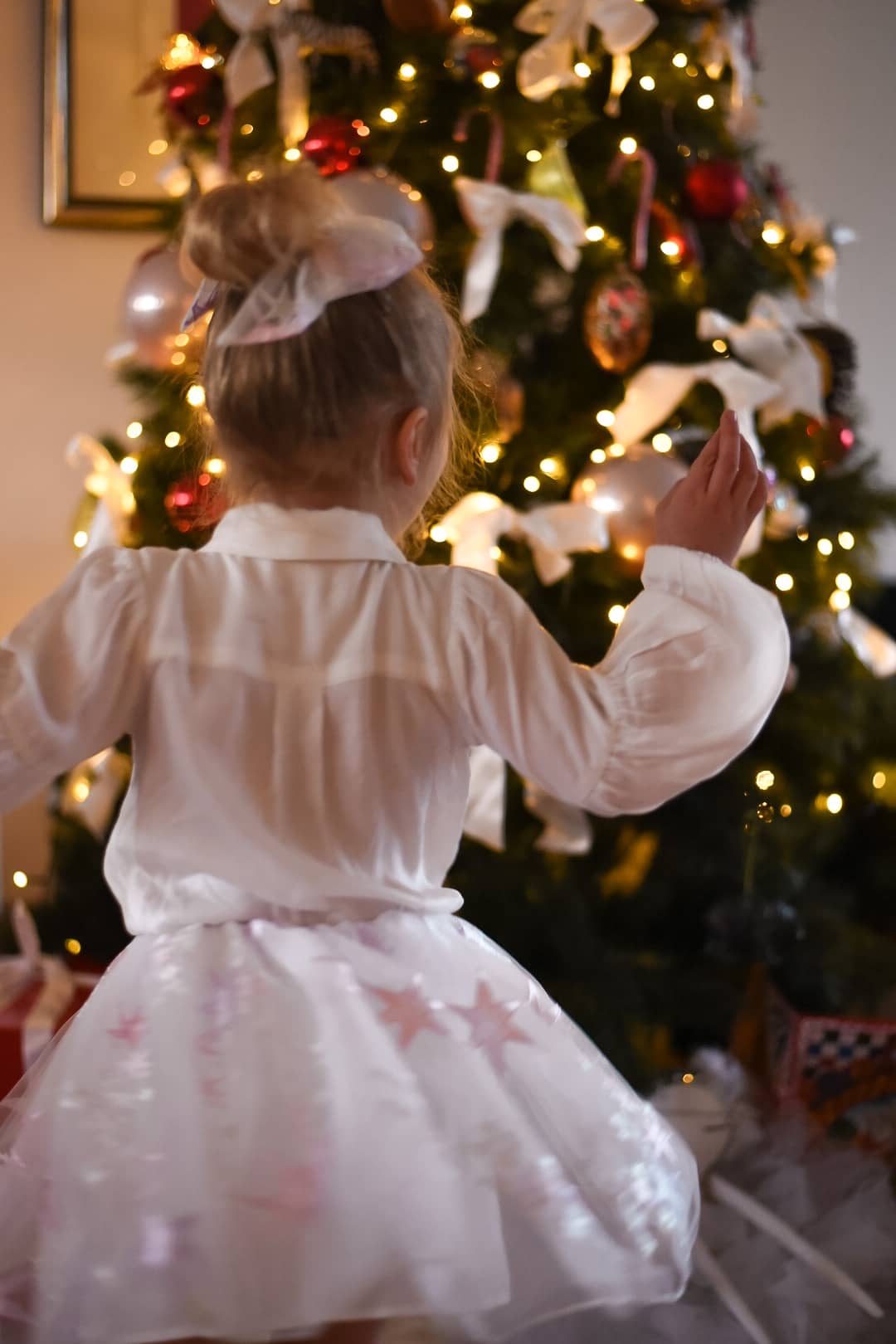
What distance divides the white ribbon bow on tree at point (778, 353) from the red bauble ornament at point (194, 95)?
672mm

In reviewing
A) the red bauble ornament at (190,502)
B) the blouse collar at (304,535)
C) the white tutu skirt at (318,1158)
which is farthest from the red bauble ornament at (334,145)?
the white tutu skirt at (318,1158)

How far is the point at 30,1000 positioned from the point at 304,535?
83cm

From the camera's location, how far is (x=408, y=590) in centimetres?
80

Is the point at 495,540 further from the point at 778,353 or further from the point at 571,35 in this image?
the point at 571,35

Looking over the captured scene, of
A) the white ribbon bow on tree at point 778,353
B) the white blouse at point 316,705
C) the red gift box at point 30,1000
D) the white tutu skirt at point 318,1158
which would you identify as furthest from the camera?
the white ribbon bow on tree at point 778,353

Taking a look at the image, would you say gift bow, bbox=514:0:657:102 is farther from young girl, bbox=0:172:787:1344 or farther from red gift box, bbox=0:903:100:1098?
red gift box, bbox=0:903:100:1098

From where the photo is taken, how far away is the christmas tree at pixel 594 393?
1521mm

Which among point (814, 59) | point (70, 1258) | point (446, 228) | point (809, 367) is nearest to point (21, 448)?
point (446, 228)

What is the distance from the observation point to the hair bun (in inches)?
31.1

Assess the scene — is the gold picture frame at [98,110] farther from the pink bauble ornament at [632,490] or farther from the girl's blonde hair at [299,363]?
the girl's blonde hair at [299,363]

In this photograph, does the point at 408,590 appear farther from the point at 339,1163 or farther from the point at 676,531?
the point at 339,1163

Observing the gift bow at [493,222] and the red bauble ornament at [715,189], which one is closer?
the gift bow at [493,222]

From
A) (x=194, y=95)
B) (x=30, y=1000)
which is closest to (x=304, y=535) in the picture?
(x=30, y=1000)

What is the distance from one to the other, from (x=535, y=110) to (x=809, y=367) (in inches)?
18.0
